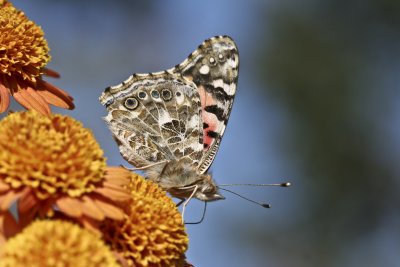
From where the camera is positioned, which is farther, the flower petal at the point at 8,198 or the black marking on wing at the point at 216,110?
the black marking on wing at the point at 216,110

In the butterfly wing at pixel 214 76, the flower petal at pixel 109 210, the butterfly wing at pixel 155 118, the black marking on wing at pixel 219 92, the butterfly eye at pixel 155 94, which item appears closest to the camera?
the flower petal at pixel 109 210

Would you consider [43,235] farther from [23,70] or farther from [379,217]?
[379,217]

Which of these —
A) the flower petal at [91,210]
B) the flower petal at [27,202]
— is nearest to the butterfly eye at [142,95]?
the flower petal at [91,210]

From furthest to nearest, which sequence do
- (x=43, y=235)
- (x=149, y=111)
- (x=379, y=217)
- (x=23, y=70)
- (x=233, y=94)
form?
(x=379, y=217), (x=233, y=94), (x=149, y=111), (x=23, y=70), (x=43, y=235)

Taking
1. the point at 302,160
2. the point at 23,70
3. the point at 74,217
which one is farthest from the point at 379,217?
the point at 74,217

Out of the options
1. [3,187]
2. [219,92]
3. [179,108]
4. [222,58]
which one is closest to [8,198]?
[3,187]

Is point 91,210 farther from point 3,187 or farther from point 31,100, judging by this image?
point 31,100

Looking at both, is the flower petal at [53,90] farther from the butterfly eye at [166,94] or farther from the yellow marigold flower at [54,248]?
the yellow marigold flower at [54,248]
